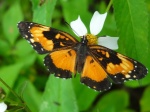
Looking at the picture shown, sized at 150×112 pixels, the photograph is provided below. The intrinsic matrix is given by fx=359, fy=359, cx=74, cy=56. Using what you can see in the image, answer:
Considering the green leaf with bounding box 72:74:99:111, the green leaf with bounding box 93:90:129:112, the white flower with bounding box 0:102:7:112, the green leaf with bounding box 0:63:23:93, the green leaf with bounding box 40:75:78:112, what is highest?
the white flower with bounding box 0:102:7:112

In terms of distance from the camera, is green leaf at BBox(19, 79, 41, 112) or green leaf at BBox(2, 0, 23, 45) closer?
green leaf at BBox(19, 79, 41, 112)

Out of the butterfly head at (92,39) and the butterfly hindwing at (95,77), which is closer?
the butterfly hindwing at (95,77)

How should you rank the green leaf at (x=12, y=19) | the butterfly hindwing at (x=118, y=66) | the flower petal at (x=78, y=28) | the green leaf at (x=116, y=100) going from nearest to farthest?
the butterfly hindwing at (x=118, y=66), the flower petal at (x=78, y=28), the green leaf at (x=116, y=100), the green leaf at (x=12, y=19)

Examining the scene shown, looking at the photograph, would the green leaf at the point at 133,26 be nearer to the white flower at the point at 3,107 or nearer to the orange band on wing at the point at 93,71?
the orange band on wing at the point at 93,71

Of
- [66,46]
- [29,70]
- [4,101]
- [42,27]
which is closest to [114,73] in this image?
[66,46]

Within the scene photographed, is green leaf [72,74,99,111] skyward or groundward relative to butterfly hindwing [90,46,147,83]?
groundward

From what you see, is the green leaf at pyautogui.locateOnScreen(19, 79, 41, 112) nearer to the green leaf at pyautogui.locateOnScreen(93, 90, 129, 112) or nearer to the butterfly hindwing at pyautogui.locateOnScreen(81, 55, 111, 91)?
the green leaf at pyautogui.locateOnScreen(93, 90, 129, 112)

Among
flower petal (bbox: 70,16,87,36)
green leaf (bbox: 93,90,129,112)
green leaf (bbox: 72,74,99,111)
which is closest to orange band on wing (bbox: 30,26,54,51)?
flower petal (bbox: 70,16,87,36)

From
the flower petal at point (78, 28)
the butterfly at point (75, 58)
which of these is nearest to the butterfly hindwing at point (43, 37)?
the butterfly at point (75, 58)
